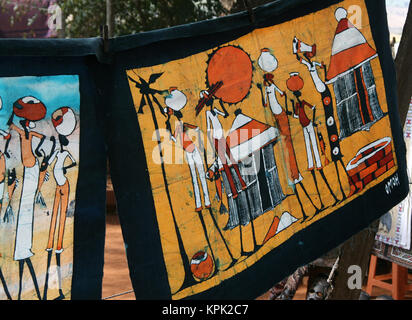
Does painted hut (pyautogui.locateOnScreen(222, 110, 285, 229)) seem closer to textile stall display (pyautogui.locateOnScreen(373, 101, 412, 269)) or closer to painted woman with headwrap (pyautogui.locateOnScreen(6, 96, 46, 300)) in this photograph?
painted woman with headwrap (pyautogui.locateOnScreen(6, 96, 46, 300))

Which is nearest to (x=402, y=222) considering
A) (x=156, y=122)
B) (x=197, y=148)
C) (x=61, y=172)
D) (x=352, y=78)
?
(x=352, y=78)

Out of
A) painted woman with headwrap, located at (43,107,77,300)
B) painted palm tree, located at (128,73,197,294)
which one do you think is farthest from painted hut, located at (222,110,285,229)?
painted woman with headwrap, located at (43,107,77,300)

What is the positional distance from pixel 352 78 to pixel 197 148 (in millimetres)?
874

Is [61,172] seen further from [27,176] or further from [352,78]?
[352,78]

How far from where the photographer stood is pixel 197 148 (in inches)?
79.4

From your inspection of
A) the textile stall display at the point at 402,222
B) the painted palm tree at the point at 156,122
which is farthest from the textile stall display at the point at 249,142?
the textile stall display at the point at 402,222

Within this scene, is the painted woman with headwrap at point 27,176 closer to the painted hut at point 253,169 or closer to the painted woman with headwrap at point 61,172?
the painted woman with headwrap at point 61,172

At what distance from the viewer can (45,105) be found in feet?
5.75

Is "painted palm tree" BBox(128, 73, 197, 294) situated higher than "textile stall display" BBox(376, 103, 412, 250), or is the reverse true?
"painted palm tree" BBox(128, 73, 197, 294)

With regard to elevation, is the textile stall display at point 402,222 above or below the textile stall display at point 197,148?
Answer: below

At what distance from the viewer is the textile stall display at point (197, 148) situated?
1.75 metres

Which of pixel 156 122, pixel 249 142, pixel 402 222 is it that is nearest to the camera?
pixel 156 122

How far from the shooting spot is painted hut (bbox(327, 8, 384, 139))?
8.11 ft
